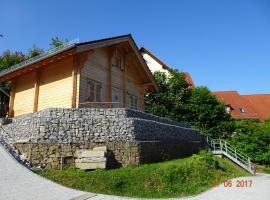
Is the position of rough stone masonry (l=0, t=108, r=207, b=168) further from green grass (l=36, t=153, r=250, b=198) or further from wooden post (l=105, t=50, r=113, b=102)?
wooden post (l=105, t=50, r=113, b=102)

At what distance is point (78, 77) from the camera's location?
16500 millimetres

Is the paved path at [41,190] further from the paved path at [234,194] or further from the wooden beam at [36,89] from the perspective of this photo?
the wooden beam at [36,89]

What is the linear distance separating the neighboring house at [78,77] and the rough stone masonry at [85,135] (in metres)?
2.54

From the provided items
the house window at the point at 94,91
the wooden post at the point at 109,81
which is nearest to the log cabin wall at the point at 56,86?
the house window at the point at 94,91

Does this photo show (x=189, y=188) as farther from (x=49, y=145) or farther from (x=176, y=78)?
Result: (x=176, y=78)

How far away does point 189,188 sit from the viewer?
39.4 feet

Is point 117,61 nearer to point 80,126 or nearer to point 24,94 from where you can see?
point 24,94

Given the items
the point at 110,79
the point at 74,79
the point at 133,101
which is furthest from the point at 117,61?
the point at 74,79

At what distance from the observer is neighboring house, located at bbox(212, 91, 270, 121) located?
40.9m

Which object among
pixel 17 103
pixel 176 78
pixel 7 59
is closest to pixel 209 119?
pixel 176 78

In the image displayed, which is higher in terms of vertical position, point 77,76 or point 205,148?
point 77,76

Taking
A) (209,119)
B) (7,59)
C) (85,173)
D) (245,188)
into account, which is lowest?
(245,188)

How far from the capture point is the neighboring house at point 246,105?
4092 cm

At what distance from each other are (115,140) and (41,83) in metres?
8.41
